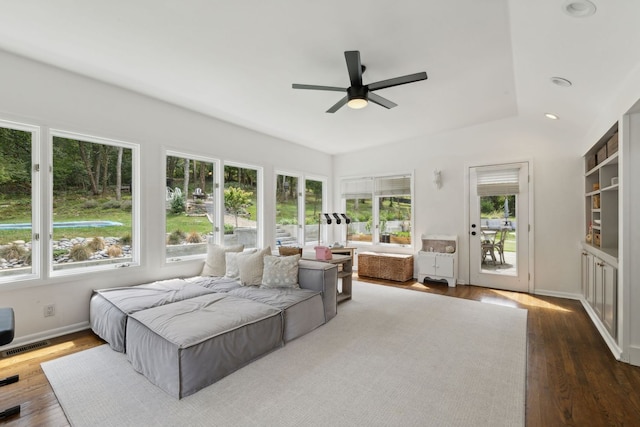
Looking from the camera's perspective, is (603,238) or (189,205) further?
(189,205)

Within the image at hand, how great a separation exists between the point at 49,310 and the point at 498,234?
609cm

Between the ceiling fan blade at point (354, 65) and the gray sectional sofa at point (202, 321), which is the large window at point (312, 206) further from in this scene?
the ceiling fan blade at point (354, 65)

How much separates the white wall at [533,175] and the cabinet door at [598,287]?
113 centimetres

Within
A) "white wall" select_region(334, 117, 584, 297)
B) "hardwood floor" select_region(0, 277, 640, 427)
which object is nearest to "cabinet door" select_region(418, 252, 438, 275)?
"white wall" select_region(334, 117, 584, 297)

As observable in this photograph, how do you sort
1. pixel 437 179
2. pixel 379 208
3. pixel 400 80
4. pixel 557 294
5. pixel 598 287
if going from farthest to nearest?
pixel 379 208 → pixel 437 179 → pixel 557 294 → pixel 598 287 → pixel 400 80

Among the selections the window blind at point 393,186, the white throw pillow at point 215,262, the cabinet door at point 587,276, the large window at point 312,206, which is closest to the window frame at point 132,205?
the white throw pillow at point 215,262

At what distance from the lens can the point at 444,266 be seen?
518cm

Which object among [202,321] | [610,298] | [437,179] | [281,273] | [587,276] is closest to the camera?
[202,321]

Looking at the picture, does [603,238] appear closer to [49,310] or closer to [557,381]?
[557,381]

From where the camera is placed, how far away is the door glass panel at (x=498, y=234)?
16.0 ft

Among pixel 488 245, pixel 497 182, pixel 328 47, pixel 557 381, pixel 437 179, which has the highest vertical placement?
pixel 328 47

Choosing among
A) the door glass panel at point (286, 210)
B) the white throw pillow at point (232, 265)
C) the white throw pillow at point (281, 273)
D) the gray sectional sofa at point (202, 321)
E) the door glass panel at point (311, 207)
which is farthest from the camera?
the door glass panel at point (311, 207)

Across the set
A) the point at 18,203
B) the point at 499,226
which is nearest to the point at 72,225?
the point at 18,203

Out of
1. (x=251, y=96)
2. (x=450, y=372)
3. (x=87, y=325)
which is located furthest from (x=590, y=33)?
(x=87, y=325)
